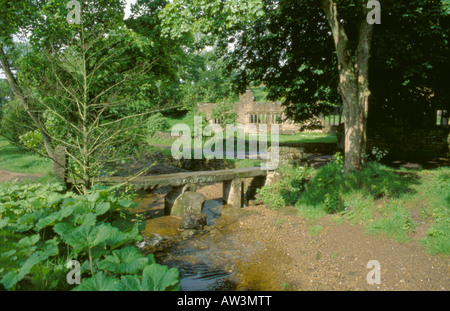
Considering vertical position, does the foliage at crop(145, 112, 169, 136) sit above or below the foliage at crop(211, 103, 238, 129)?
below

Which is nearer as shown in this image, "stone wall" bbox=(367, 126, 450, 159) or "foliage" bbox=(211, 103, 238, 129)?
"stone wall" bbox=(367, 126, 450, 159)

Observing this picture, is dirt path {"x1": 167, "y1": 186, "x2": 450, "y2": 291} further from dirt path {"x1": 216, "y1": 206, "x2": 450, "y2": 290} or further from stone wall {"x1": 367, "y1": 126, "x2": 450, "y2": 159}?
stone wall {"x1": 367, "y1": 126, "x2": 450, "y2": 159}

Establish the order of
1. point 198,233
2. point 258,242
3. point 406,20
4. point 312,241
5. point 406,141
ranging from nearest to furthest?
point 312,241 < point 258,242 < point 198,233 < point 406,20 < point 406,141

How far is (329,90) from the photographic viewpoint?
12.3 metres

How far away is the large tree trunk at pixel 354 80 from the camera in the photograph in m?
7.77

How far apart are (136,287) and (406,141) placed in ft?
57.7

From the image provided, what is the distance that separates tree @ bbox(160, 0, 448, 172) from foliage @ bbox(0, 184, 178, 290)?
18.2 feet

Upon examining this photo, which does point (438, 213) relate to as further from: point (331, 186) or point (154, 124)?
point (154, 124)

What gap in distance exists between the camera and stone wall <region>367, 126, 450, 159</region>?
49.6ft

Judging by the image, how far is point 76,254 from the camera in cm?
285

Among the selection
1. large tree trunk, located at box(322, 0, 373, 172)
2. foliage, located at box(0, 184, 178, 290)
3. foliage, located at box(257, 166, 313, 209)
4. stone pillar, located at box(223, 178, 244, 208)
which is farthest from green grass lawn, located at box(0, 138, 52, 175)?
large tree trunk, located at box(322, 0, 373, 172)

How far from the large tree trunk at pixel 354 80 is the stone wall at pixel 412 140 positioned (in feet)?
24.0

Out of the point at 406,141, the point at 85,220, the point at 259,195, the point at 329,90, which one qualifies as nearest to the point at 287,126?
the point at 406,141

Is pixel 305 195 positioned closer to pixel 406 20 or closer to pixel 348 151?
pixel 348 151
